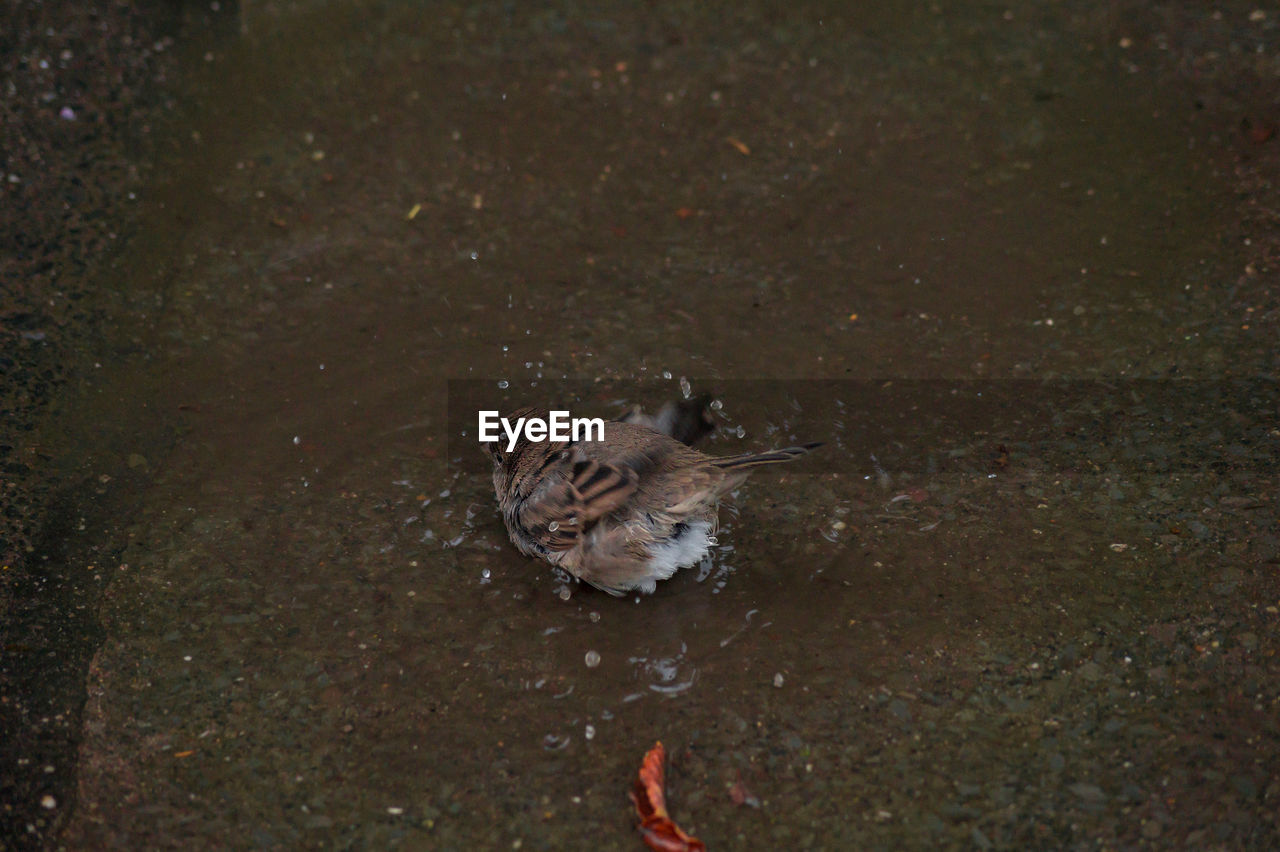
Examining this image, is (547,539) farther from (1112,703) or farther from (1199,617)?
(1199,617)

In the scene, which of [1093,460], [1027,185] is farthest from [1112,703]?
[1027,185]

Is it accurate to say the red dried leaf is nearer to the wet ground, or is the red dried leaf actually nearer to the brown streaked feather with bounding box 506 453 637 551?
the wet ground

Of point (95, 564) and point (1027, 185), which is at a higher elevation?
point (1027, 185)

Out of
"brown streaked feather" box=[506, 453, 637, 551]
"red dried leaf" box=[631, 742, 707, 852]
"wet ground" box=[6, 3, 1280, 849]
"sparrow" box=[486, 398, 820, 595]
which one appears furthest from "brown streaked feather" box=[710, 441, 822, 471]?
"red dried leaf" box=[631, 742, 707, 852]

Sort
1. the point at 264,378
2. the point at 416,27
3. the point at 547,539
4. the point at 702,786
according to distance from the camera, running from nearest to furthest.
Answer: the point at 702,786
the point at 547,539
the point at 264,378
the point at 416,27

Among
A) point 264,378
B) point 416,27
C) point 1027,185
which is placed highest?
point 416,27

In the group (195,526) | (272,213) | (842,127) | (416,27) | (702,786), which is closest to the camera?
→ (702,786)

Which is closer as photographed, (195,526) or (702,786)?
(702,786)
